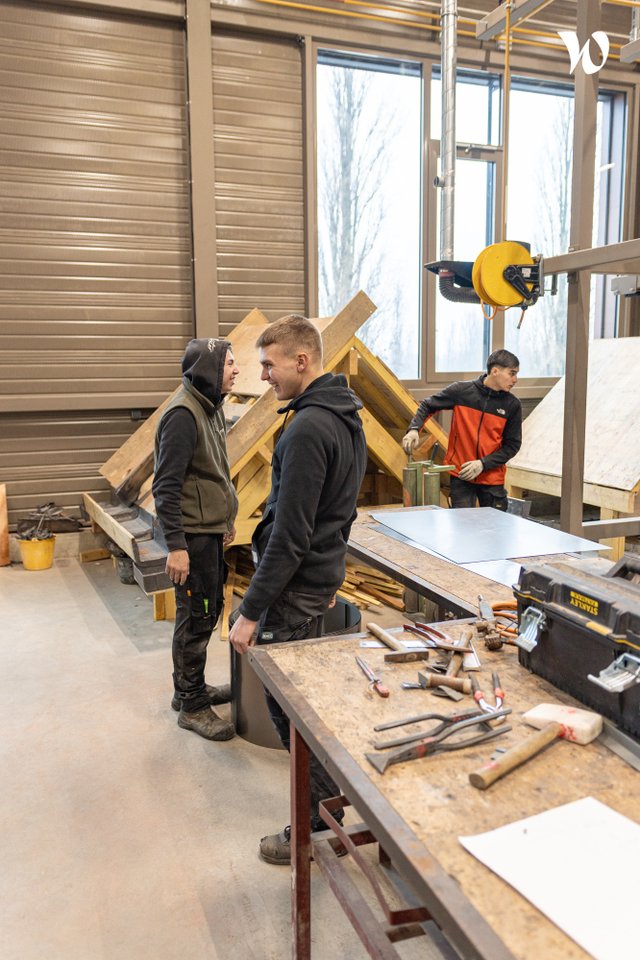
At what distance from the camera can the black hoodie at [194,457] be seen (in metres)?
3.03

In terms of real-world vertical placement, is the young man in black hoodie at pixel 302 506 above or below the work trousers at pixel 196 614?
above

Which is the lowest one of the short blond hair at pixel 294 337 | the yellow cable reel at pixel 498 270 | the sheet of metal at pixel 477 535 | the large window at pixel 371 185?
the sheet of metal at pixel 477 535

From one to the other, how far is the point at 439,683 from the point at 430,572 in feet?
2.92

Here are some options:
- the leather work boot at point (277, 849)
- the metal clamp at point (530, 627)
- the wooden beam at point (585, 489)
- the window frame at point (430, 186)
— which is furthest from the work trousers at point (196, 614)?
the window frame at point (430, 186)

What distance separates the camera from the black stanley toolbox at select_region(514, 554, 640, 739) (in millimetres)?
1446

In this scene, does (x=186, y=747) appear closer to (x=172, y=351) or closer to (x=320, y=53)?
(x=172, y=351)

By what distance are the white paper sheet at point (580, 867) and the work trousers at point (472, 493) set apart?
3719mm

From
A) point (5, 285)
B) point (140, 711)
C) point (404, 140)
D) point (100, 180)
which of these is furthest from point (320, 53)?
point (140, 711)

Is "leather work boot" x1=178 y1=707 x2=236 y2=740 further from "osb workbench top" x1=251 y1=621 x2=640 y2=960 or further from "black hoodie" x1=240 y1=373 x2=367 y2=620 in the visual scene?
"osb workbench top" x1=251 y1=621 x2=640 y2=960

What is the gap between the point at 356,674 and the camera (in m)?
1.79

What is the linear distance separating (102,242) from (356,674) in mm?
5381

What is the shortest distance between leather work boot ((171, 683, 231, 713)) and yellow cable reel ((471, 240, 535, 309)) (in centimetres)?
225

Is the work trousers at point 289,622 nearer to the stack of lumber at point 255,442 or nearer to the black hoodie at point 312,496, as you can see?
the black hoodie at point 312,496

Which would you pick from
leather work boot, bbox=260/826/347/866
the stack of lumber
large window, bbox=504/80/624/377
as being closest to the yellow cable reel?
the stack of lumber
